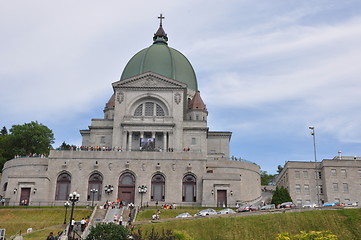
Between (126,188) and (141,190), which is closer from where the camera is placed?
(141,190)

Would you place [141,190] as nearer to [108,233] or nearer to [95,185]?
[95,185]

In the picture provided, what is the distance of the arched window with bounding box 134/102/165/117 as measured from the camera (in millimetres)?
86312

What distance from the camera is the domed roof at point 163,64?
312ft

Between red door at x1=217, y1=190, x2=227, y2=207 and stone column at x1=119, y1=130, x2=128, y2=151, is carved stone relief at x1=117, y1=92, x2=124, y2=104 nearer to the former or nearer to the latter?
stone column at x1=119, y1=130, x2=128, y2=151

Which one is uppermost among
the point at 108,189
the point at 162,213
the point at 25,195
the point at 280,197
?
the point at 108,189

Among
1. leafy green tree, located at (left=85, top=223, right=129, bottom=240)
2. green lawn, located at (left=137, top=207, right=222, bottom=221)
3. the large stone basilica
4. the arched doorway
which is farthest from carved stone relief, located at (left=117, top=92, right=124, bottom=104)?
leafy green tree, located at (left=85, top=223, right=129, bottom=240)

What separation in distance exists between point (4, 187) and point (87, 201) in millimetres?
14868

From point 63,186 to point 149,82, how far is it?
23.9 meters

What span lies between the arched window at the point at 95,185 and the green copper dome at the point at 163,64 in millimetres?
27207

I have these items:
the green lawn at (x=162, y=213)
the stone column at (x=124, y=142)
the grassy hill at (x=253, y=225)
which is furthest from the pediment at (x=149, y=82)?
the grassy hill at (x=253, y=225)

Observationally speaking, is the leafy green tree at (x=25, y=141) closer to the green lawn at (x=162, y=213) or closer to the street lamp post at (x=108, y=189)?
the street lamp post at (x=108, y=189)

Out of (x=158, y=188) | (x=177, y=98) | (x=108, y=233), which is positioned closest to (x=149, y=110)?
(x=177, y=98)

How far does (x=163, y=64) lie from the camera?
9619 cm

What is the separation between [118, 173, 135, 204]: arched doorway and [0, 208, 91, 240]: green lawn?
31.4 feet
